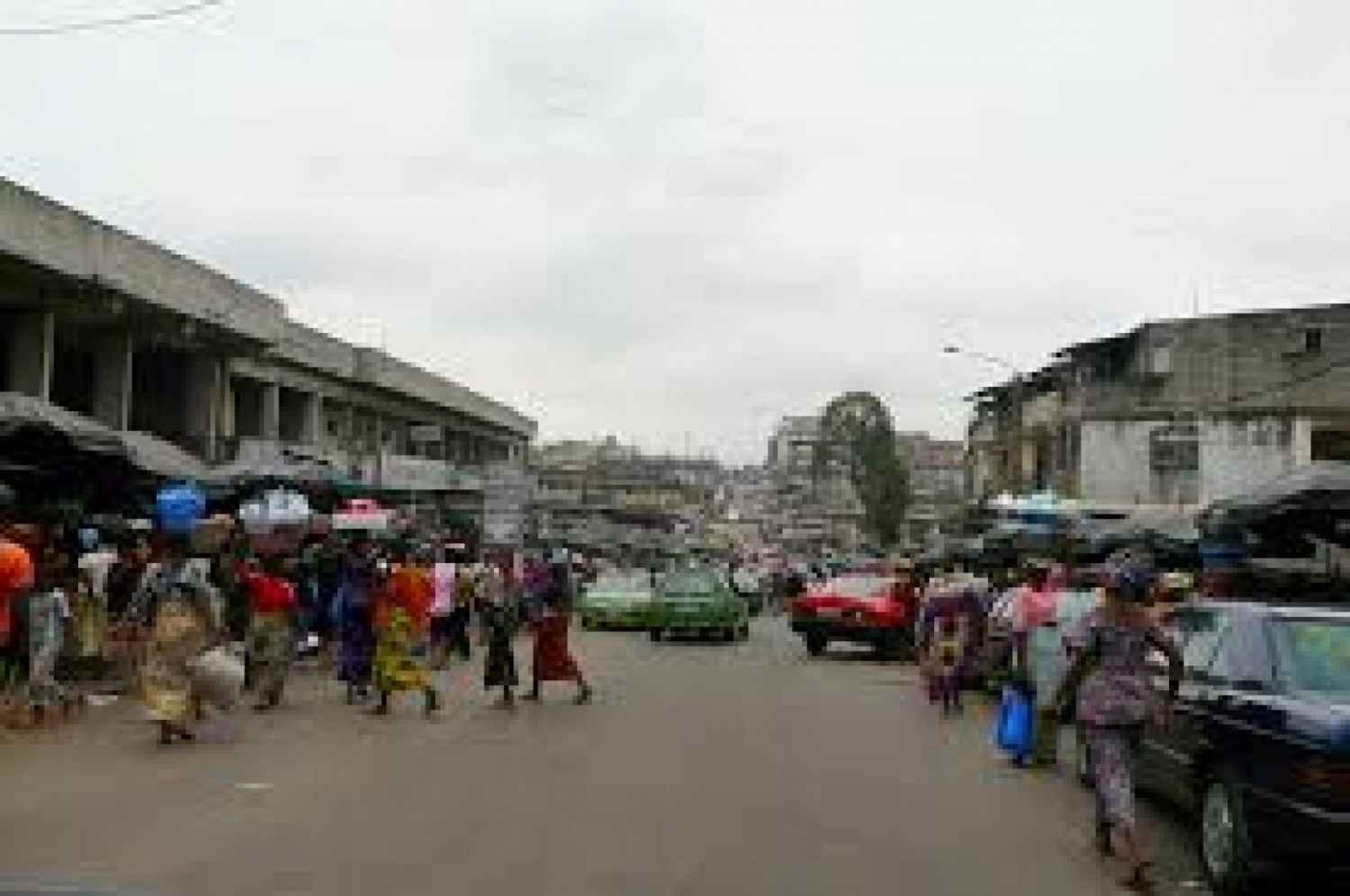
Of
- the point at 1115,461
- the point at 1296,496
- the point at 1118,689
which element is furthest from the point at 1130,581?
the point at 1115,461

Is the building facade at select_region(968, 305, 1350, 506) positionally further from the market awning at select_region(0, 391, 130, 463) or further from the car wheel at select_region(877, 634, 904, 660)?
the market awning at select_region(0, 391, 130, 463)

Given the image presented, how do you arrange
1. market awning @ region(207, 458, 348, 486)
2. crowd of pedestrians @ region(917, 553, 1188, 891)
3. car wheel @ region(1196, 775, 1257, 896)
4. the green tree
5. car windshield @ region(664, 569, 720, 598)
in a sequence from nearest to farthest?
1. car wheel @ region(1196, 775, 1257, 896)
2. crowd of pedestrians @ region(917, 553, 1188, 891)
3. market awning @ region(207, 458, 348, 486)
4. car windshield @ region(664, 569, 720, 598)
5. the green tree

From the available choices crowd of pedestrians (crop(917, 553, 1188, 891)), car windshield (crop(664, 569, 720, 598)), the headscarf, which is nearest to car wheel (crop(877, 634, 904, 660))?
car windshield (crop(664, 569, 720, 598))

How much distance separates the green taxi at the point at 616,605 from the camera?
42781 millimetres

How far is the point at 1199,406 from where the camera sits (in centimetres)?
5788

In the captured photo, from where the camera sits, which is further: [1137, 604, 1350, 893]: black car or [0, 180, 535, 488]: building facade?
[0, 180, 535, 488]: building facade

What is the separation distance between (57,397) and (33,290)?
250 inches

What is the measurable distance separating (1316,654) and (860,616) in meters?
23.4

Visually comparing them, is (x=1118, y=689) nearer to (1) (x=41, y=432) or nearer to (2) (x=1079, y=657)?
(2) (x=1079, y=657)

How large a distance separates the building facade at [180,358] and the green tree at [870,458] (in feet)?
189

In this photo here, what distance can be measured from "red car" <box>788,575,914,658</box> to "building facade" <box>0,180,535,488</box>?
1030 centimetres

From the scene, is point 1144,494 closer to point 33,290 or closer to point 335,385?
point 335,385

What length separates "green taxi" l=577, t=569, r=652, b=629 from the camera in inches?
1684

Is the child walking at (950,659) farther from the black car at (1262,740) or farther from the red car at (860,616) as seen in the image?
the red car at (860,616)
